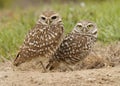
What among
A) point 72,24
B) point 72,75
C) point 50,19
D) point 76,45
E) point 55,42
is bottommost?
point 72,24

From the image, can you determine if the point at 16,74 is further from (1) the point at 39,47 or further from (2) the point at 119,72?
(2) the point at 119,72

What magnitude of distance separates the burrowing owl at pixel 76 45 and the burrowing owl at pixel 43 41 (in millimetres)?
210

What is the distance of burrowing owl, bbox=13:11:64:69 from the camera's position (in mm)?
7430

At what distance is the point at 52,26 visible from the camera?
25.1 feet

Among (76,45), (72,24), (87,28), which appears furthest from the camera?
(72,24)

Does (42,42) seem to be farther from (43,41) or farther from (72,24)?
(72,24)

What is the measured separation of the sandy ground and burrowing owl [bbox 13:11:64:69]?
0.26m

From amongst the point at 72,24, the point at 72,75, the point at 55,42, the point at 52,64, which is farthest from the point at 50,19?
the point at 72,24

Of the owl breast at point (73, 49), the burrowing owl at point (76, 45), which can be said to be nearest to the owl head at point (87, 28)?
the burrowing owl at point (76, 45)

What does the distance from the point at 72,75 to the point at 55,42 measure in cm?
69

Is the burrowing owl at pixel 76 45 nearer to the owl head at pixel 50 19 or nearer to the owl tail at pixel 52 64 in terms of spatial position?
the owl tail at pixel 52 64

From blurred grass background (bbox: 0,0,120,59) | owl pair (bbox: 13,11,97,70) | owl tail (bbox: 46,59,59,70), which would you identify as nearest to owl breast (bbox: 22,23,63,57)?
owl pair (bbox: 13,11,97,70)

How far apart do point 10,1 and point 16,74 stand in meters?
13.7

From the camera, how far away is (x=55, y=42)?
7.47m
